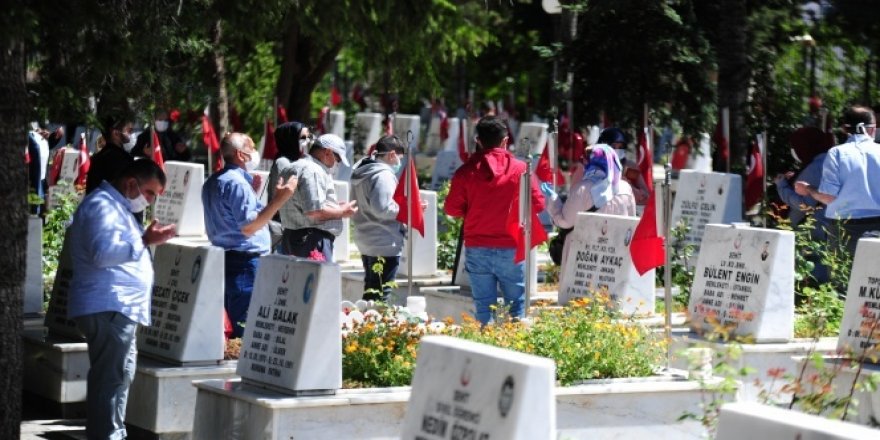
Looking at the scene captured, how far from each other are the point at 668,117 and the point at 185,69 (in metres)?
8.60

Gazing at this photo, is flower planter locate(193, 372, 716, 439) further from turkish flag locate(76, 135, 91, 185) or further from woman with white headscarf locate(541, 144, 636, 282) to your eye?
turkish flag locate(76, 135, 91, 185)

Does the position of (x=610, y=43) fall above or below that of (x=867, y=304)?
above

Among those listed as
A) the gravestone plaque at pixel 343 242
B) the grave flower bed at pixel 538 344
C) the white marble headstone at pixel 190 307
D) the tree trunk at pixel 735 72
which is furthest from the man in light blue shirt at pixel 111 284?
the tree trunk at pixel 735 72

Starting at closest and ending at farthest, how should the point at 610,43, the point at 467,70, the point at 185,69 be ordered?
1. the point at 185,69
2. the point at 610,43
3. the point at 467,70

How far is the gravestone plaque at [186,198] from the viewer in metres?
20.3

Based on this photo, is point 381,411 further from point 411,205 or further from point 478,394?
point 411,205

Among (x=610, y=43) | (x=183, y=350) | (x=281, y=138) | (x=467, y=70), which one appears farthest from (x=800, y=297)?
(x=467, y=70)

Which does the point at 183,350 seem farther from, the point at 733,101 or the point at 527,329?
the point at 733,101

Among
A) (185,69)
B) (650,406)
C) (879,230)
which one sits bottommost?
(650,406)

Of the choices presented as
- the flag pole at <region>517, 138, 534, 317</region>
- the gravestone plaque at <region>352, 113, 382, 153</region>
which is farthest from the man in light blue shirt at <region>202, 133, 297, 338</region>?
the gravestone plaque at <region>352, 113, 382, 153</region>

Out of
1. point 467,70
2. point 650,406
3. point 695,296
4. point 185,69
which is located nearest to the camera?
point 650,406

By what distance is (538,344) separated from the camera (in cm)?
1088

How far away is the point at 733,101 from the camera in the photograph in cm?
1969

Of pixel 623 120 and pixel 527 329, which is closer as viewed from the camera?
pixel 527 329
